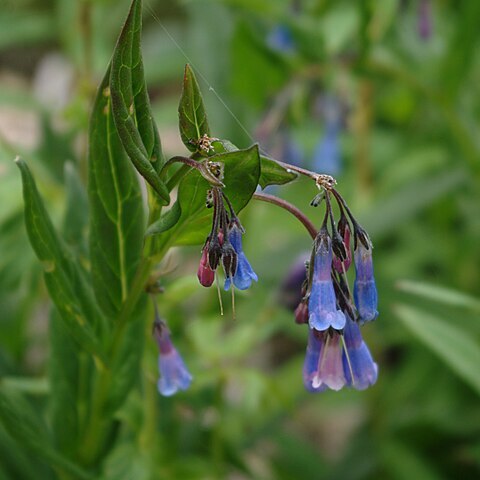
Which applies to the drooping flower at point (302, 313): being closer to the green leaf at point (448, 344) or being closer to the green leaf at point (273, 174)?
the green leaf at point (273, 174)

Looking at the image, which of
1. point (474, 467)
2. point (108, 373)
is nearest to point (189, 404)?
point (108, 373)

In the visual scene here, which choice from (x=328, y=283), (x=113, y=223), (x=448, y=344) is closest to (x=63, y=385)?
(x=113, y=223)

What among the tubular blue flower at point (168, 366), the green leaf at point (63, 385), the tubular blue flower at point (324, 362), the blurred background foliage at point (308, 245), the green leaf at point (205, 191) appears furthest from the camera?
the blurred background foliage at point (308, 245)

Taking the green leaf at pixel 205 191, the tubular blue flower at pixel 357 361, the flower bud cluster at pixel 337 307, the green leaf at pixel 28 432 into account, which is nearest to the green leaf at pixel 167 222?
the green leaf at pixel 205 191

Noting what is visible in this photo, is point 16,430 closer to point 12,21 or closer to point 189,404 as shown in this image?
point 189,404

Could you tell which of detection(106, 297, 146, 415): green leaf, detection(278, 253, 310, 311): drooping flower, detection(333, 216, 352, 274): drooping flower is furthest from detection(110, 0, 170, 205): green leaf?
detection(278, 253, 310, 311): drooping flower

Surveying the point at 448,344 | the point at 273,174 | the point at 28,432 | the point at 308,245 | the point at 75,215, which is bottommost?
the point at 28,432

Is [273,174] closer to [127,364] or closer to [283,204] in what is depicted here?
[283,204]

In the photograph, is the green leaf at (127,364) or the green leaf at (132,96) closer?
the green leaf at (132,96)
